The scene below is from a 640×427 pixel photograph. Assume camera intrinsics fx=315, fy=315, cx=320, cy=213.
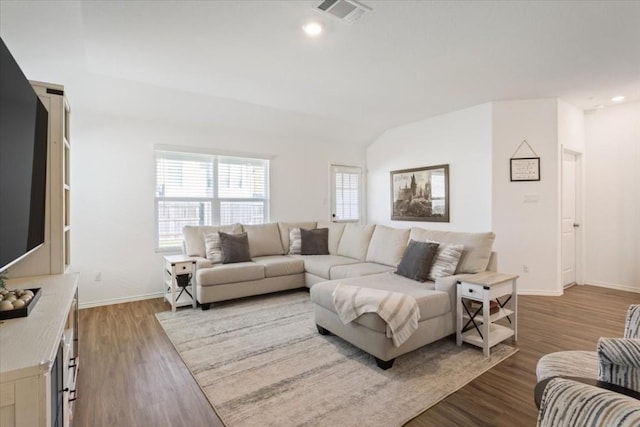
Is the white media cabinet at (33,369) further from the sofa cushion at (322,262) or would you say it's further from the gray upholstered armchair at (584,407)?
the sofa cushion at (322,262)

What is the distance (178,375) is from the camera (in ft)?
7.43

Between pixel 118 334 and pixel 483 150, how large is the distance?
491 cm

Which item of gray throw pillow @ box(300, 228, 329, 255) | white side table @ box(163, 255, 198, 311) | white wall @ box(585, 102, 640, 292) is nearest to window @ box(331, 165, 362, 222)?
gray throw pillow @ box(300, 228, 329, 255)

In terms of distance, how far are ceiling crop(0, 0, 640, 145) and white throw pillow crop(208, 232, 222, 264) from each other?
1.70 m

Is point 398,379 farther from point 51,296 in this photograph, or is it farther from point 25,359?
point 51,296

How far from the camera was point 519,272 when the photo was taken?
433 cm

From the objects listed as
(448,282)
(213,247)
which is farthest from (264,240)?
(448,282)

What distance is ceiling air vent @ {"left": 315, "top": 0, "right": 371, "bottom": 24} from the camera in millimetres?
2164

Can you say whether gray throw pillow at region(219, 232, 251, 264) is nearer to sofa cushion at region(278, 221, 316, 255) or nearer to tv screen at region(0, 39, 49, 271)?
sofa cushion at region(278, 221, 316, 255)

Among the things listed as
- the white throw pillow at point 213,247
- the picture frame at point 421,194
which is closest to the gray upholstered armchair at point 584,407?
the white throw pillow at point 213,247

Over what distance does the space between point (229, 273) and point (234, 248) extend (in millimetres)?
441

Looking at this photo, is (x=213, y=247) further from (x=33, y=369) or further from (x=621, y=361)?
(x=621, y=361)

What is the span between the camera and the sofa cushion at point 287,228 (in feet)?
16.1

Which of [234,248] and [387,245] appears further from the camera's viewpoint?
[234,248]
